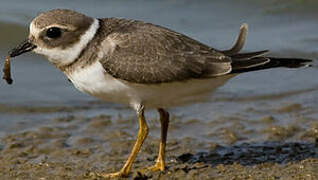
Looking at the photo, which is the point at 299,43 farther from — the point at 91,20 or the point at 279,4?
the point at 91,20

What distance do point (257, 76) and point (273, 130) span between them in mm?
2611

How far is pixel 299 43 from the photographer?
1117 centimetres

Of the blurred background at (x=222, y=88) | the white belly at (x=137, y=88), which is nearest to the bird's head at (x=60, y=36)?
the white belly at (x=137, y=88)

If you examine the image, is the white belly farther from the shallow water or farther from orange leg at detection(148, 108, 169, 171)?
the shallow water

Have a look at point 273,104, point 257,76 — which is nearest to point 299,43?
point 257,76

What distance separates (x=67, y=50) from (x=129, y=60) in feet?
2.01

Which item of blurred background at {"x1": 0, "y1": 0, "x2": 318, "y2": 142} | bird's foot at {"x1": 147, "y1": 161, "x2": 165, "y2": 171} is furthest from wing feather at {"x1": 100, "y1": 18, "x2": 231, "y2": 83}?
blurred background at {"x1": 0, "y1": 0, "x2": 318, "y2": 142}

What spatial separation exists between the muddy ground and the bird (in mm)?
867

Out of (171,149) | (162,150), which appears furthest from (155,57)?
(171,149)

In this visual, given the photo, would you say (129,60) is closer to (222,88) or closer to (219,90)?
(219,90)

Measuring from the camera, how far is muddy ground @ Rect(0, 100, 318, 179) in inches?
265

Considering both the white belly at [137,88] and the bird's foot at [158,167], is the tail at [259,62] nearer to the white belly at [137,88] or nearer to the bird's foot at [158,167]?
the white belly at [137,88]

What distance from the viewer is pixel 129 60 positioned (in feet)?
20.5

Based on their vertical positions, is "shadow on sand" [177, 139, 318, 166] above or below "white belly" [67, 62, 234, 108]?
below
